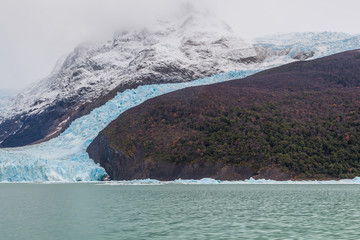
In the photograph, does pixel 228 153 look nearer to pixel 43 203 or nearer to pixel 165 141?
pixel 165 141

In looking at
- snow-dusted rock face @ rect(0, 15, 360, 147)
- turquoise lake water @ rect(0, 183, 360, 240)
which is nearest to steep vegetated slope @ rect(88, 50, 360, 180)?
turquoise lake water @ rect(0, 183, 360, 240)

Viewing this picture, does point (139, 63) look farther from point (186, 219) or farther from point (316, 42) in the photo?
point (186, 219)

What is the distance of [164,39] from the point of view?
556ft

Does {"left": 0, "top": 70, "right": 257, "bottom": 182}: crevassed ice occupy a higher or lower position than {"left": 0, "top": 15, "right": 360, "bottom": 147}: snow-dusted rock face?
lower

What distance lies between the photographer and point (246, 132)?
59.1 meters

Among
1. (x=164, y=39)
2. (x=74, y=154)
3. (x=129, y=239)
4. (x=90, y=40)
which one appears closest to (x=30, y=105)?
(x=90, y=40)

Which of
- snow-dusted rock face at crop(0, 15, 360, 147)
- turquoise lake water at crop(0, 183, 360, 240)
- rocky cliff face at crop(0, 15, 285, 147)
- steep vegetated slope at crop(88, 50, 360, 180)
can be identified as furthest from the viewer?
rocky cliff face at crop(0, 15, 285, 147)

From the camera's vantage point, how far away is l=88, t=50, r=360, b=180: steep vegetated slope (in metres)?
52.1

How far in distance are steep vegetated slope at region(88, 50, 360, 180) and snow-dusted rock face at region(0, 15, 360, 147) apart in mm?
51680

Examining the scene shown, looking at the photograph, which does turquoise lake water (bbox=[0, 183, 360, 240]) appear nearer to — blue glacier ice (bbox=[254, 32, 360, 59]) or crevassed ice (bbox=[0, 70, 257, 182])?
crevassed ice (bbox=[0, 70, 257, 182])

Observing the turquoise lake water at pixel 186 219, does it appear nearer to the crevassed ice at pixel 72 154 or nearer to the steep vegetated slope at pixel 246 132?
the steep vegetated slope at pixel 246 132

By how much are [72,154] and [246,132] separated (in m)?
32.1

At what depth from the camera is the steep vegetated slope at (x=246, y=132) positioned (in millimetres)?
52119

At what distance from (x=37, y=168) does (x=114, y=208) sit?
39001 mm
